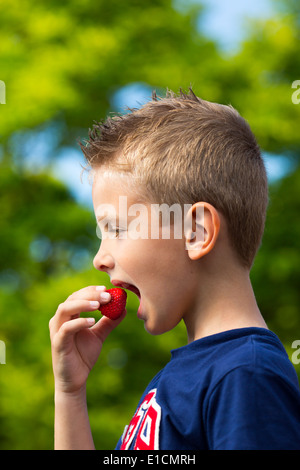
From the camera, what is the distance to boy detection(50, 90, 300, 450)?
134cm

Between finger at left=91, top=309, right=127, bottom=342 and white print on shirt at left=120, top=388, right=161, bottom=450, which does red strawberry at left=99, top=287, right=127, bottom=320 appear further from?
white print on shirt at left=120, top=388, right=161, bottom=450

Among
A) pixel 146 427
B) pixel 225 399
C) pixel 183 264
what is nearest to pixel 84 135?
pixel 183 264

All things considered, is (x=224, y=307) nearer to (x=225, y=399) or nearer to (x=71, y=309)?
(x=225, y=399)

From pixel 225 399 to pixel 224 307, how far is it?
31 cm

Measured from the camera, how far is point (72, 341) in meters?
1.66

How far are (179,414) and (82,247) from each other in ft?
21.5

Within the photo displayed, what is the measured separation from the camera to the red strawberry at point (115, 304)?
1705 millimetres

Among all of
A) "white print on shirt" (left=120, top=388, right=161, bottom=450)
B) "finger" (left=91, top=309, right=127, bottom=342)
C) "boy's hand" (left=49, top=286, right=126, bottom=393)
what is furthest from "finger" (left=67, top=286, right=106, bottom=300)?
"white print on shirt" (left=120, top=388, right=161, bottom=450)

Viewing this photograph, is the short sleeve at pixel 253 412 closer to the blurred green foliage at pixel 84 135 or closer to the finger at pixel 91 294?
the finger at pixel 91 294

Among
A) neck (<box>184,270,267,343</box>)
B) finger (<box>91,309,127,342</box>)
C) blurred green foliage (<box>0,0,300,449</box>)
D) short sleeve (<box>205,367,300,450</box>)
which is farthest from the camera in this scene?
blurred green foliage (<box>0,0,300,449</box>)

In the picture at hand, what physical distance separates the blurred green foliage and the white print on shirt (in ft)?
15.2

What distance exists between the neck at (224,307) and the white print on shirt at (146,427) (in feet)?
0.69
